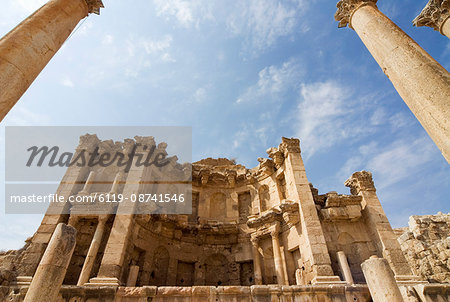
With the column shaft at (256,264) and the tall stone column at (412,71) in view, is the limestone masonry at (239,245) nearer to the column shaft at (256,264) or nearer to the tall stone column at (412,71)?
the column shaft at (256,264)

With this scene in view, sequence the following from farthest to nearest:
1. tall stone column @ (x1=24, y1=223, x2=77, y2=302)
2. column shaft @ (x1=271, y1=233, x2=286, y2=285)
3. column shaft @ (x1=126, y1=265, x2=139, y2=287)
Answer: column shaft @ (x1=271, y1=233, x2=286, y2=285), column shaft @ (x1=126, y1=265, x2=139, y2=287), tall stone column @ (x1=24, y1=223, x2=77, y2=302)

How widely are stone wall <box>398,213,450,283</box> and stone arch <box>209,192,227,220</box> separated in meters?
11.8

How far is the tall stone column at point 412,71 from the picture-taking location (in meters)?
4.50

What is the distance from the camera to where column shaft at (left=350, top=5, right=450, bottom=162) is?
177 inches

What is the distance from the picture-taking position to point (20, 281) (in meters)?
10.4

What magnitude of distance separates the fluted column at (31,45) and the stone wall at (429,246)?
18.2m

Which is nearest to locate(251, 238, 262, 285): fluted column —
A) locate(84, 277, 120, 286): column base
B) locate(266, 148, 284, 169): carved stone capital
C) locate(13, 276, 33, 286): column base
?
locate(266, 148, 284, 169): carved stone capital

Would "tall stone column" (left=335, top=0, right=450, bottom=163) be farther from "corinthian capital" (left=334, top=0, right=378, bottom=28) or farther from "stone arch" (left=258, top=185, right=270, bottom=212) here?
"stone arch" (left=258, top=185, right=270, bottom=212)

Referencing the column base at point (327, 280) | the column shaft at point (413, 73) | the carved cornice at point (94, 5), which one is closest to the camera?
the column shaft at point (413, 73)

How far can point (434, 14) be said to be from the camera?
23.6ft

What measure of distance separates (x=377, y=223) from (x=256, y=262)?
689 centimetres

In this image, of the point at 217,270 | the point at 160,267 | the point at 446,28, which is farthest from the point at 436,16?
the point at 160,267

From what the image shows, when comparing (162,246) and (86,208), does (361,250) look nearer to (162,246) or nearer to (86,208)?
(162,246)

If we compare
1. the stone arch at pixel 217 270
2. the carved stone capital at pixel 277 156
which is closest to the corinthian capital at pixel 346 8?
the carved stone capital at pixel 277 156
